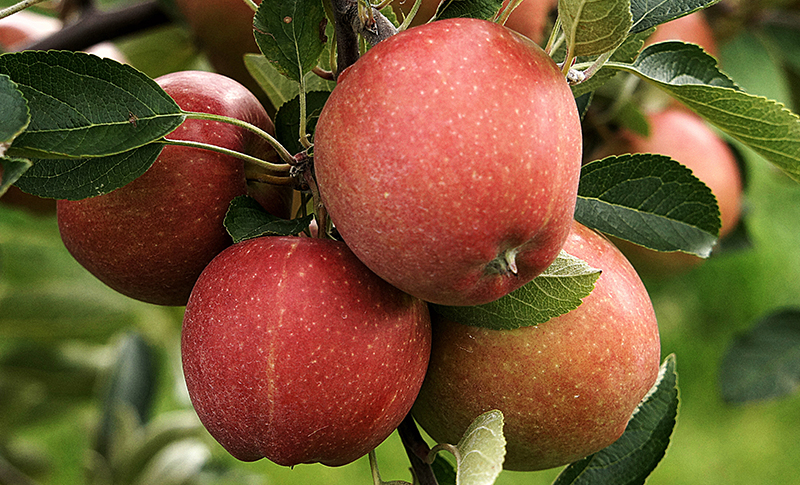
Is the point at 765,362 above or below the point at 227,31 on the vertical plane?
below

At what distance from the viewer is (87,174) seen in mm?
524

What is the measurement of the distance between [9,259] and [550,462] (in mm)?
1107

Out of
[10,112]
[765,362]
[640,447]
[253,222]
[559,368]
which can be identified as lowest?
[765,362]

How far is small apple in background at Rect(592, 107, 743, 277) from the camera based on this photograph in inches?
41.4

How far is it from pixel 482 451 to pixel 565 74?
0.27 meters

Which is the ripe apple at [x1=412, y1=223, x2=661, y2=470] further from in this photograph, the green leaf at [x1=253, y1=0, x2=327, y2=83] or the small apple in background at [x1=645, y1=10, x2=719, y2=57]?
the small apple in background at [x1=645, y1=10, x2=719, y2=57]

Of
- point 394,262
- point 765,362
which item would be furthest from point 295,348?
point 765,362

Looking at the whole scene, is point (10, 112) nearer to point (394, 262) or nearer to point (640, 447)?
point (394, 262)

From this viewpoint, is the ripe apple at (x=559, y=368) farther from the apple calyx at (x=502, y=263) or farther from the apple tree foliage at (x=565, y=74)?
the apple calyx at (x=502, y=263)

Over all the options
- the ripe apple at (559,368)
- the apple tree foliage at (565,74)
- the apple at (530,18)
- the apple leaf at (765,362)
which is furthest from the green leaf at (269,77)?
the apple leaf at (765,362)

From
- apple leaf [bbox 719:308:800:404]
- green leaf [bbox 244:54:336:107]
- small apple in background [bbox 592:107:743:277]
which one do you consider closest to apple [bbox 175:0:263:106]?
green leaf [bbox 244:54:336:107]

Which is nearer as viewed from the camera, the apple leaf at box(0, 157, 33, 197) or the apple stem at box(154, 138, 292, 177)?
the apple leaf at box(0, 157, 33, 197)

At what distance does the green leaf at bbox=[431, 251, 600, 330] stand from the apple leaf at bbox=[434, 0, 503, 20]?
0.19m

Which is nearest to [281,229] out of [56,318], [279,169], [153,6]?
[279,169]
